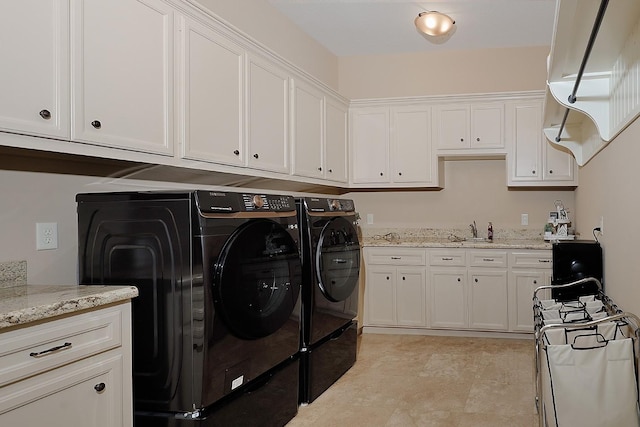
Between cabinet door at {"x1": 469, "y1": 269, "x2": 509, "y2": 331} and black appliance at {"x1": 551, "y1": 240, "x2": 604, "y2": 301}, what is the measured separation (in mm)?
1445

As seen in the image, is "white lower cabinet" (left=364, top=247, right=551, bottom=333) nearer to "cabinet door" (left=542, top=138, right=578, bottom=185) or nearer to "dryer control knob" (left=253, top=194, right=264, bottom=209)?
"cabinet door" (left=542, top=138, right=578, bottom=185)

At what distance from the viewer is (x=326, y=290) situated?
3527 mm

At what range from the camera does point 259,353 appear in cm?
264

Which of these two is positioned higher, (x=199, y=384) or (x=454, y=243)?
(x=454, y=243)

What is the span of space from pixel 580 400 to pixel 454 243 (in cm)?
300

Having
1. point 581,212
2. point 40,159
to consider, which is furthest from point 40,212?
point 581,212

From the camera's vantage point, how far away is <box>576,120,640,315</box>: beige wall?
230 cm

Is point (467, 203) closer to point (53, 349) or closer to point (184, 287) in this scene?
point (184, 287)

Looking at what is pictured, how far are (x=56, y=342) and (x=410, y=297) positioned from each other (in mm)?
3849

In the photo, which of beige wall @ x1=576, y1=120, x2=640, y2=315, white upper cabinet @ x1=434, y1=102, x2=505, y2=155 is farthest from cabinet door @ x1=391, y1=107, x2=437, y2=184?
beige wall @ x1=576, y1=120, x2=640, y2=315

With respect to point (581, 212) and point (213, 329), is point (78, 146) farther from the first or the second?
point (581, 212)

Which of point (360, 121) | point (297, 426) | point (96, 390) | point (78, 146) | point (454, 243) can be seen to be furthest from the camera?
point (360, 121)

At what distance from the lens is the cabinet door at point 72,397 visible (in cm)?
155

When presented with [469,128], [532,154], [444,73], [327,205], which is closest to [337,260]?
[327,205]
